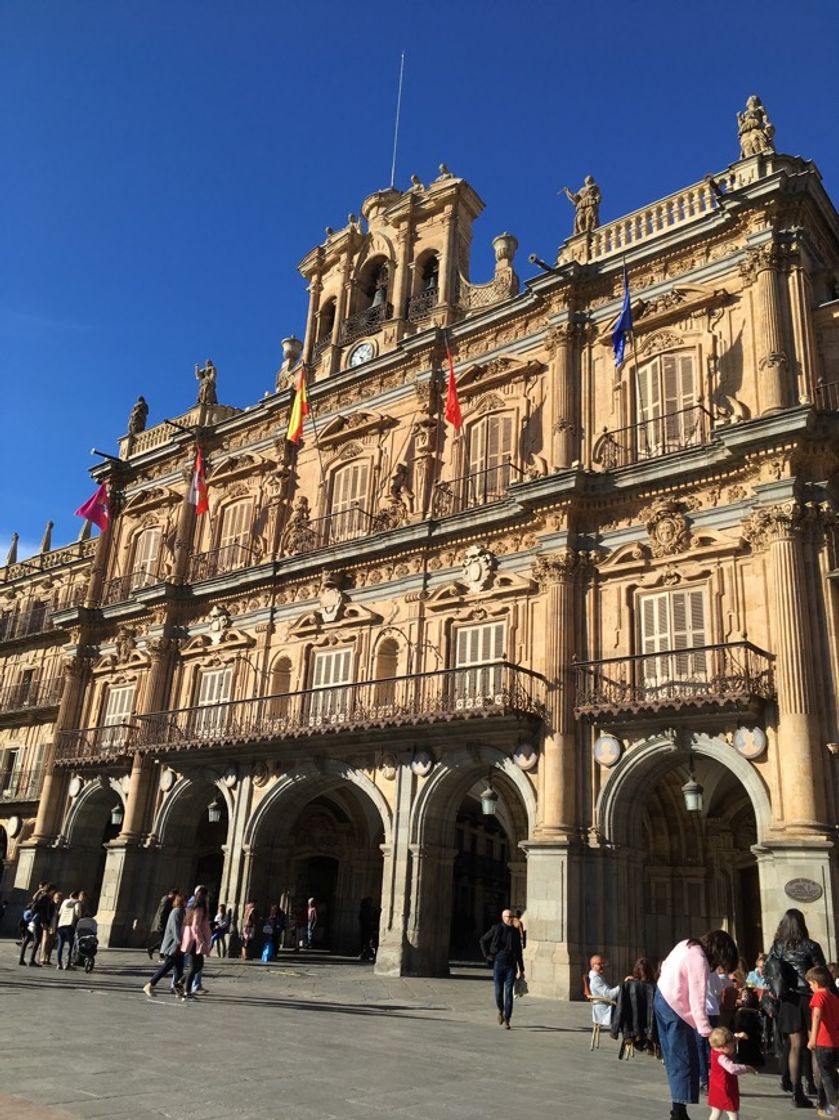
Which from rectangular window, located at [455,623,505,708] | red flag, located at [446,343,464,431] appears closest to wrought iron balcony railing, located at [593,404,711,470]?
red flag, located at [446,343,464,431]

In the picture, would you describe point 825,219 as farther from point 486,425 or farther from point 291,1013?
point 291,1013

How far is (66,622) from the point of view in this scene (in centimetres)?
3216

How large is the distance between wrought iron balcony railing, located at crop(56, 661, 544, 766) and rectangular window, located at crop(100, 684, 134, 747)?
5 cm

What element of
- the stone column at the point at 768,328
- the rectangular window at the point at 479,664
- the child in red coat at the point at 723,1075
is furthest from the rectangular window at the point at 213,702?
the child in red coat at the point at 723,1075

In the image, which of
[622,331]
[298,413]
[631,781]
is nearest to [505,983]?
[631,781]

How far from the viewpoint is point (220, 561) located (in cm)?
2959

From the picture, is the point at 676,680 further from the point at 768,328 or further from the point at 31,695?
the point at 31,695

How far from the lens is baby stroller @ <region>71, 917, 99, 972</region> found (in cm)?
1822

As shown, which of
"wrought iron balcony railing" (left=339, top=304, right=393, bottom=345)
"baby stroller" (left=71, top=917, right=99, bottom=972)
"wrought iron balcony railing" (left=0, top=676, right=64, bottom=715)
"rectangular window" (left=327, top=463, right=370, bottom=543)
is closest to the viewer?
"baby stroller" (left=71, top=917, right=99, bottom=972)

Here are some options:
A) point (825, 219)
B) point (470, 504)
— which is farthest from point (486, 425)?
point (825, 219)

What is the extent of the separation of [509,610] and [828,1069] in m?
14.1

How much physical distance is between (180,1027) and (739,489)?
14084 millimetres

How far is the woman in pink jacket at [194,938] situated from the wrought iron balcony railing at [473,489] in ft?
40.0

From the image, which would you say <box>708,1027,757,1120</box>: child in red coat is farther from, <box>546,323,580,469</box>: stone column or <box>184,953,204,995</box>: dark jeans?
<box>546,323,580,469</box>: stone column
